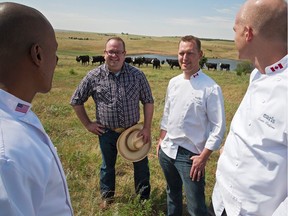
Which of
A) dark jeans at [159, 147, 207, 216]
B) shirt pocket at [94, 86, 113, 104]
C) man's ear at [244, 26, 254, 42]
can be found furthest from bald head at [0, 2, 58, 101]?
shirt pocket at [94, 86, 113, 104]

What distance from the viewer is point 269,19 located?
182 centimetres

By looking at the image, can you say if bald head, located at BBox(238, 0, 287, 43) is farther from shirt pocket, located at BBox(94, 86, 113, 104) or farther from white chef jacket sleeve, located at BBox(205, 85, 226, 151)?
shirt pocket, located at BBox(94, 86, 113, 104)

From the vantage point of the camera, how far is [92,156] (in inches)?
217

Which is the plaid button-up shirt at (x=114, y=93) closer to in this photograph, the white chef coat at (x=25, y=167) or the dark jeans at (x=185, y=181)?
the dark jeans at (x=185, y=181)

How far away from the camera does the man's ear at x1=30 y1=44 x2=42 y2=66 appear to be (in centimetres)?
135

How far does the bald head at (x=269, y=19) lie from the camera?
1.82m

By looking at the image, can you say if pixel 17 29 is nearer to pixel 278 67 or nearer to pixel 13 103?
pixel 13 103

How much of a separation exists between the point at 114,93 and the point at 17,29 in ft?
8.81

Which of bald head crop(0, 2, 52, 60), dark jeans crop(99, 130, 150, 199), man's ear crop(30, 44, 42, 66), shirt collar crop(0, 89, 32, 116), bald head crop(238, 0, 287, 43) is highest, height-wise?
bald head crop(238, 0, 287, 43)

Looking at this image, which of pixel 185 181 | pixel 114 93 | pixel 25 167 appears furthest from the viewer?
pixel 114 93

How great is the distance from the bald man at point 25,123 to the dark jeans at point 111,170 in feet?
8.54

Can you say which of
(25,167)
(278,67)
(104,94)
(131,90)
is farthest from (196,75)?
(25,167)

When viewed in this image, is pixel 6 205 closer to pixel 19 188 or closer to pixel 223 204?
pixel 19 188

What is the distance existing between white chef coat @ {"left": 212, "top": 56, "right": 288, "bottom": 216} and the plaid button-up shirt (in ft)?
6.81
